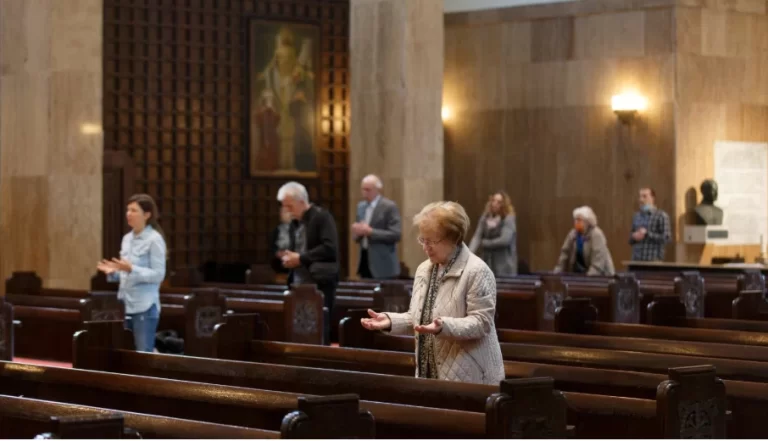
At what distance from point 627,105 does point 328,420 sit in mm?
13789

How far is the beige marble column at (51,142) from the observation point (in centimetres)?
1322

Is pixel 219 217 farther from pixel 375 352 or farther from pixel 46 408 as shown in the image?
pixel 46 408

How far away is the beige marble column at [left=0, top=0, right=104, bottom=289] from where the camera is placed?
13.2 meters

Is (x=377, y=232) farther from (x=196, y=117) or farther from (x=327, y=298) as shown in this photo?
(x=196, y=117)

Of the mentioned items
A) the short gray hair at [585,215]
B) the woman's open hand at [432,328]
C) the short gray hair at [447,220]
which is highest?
the short gray hair at [585,215]

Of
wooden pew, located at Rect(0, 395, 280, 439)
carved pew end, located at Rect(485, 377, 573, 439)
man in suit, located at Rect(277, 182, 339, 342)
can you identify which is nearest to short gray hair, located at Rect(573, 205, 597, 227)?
man in suit, located at Rect(277, 182, 339, 342)

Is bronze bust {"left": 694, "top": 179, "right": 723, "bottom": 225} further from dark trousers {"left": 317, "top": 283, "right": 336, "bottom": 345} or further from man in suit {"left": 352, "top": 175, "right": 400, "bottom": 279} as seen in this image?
dark trousers {"left": 317, "top": 283, "right": 336, "bottom": 345}

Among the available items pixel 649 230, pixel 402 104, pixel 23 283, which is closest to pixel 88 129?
pixel 23 283

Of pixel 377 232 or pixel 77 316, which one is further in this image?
pixel 377 232

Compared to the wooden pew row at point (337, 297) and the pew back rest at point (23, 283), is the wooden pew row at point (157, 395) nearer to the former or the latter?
the wooden pew row at point (337, 297)

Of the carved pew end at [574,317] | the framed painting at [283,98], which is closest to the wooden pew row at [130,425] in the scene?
the carved pew end at [574,317]

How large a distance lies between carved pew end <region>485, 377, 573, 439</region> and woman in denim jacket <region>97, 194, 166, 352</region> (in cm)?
513

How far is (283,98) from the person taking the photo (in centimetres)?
1872

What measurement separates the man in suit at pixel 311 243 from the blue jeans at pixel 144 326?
3.38ft
